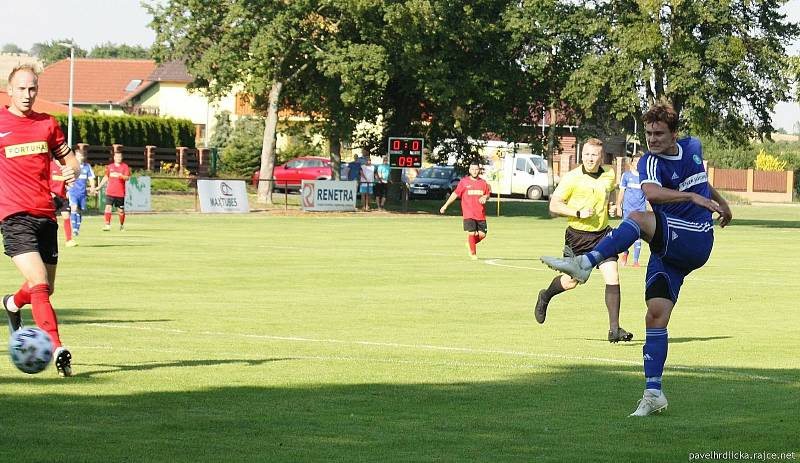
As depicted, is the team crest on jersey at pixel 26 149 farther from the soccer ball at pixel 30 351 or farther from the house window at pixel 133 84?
the house window at pixel 133 84

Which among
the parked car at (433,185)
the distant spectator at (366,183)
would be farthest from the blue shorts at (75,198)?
the parked car at (433,185)

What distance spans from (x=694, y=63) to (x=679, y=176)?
47.0 meters

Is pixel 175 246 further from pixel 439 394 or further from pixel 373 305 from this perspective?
pixel 439 394

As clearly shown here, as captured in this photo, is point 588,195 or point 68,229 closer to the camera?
point 588,195

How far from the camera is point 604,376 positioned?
11.0 metres

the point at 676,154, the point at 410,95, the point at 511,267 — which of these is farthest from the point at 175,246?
the point at 410,95

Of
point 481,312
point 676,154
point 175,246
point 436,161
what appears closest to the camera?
point 676,154

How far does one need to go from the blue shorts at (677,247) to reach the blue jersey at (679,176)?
0.05 metres

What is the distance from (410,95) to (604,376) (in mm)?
51624

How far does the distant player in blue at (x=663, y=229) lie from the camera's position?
8820 millimetres

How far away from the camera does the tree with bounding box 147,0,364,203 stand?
180 ft

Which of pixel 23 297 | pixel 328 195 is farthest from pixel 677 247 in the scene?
pixel 328 195

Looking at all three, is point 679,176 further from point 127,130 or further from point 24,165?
point 127,130

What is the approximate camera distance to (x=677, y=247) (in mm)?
8891
